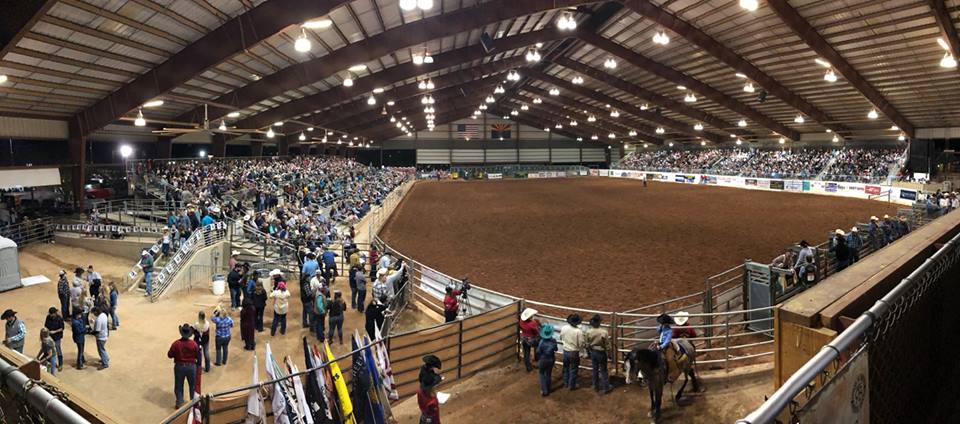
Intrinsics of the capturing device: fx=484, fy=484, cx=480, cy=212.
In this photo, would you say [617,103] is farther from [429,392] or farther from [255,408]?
[255,408]

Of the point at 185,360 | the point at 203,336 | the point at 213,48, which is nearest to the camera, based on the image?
the point at 185,360

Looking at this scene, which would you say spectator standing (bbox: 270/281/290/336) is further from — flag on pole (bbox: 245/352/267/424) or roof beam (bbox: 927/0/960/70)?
roof beam (bbox: 927/0/960/70)

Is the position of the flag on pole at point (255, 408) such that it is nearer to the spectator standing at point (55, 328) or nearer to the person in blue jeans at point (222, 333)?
the person in blue jeans at point (222, 333)

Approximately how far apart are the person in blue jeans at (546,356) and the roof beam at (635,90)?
32350 millimetres

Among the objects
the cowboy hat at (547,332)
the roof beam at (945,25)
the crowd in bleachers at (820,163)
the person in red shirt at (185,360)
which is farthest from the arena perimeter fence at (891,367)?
the crowd in bleachers at (820,163)

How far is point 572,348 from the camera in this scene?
7.37 metres

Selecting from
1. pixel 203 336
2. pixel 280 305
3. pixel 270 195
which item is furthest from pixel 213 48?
pixel 270 195

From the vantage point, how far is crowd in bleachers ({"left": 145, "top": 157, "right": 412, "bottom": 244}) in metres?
18.6

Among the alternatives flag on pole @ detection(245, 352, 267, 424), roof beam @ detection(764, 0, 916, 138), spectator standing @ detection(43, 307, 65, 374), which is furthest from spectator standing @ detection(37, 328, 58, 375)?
roof beam @ detection(764, 0, 916, 138)

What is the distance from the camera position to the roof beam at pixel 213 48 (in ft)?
42.8

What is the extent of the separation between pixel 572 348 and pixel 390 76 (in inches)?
850

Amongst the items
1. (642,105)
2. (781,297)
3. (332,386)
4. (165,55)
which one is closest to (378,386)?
(332,386)

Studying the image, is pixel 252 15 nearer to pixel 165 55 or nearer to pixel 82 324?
pixel 165 55

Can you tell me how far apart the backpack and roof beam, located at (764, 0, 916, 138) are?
65.9 ft
